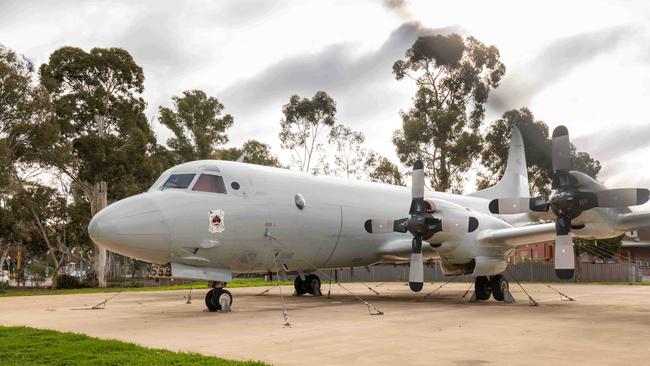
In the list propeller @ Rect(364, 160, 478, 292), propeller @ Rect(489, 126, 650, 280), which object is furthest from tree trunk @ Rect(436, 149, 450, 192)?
propeller @ Rect(489, 126, 650, 280)

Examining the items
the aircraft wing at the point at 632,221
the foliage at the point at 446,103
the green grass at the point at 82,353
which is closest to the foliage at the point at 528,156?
the foliage at the point at 446,103

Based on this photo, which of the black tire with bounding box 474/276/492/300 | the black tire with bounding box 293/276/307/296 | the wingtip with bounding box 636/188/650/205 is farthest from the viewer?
the black tire with bounding box 293/276/307/296

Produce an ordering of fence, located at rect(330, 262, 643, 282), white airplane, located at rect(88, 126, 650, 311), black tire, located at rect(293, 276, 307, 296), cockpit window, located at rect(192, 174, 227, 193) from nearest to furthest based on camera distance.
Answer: white airplane, located at rect(88, 126, 650, 311) < cockpit window, located at rect(192, 174, 227, 193) < black tire, located at rect(293, 276, 307, 296) < fence, located at rect(330, 262, 643, 282)

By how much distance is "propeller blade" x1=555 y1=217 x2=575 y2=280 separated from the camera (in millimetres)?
13469

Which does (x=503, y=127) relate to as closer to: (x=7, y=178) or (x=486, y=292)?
(x=486, y=292)

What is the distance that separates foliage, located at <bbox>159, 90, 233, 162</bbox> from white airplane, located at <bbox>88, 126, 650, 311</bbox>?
101ft

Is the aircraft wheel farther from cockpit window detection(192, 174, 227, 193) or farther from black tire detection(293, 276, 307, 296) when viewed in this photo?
cockpit window detection(192, 174, 227, 193)

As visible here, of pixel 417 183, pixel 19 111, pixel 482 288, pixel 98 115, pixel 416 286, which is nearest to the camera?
pixel 416 286

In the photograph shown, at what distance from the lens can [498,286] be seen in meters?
18.0

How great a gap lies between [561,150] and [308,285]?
11121 millimetres

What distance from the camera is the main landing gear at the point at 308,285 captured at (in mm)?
21891

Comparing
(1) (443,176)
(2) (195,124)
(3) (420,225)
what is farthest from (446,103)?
(3) (420,225)

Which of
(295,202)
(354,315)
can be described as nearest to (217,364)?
(354,315)

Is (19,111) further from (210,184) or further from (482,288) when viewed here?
(482,288)
